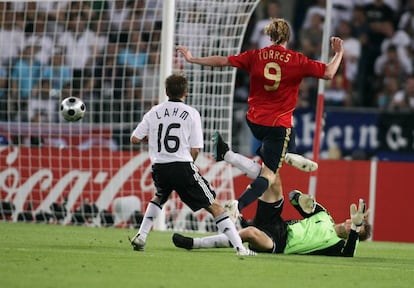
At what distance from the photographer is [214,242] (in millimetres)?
10734

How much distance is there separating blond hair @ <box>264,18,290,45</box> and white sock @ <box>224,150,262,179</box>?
3.79 ft

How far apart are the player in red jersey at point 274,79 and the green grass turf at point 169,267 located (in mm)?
1064

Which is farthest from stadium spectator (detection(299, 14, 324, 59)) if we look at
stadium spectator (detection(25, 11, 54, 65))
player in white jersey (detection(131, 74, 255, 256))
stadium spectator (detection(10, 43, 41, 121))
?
player in white jersey (detection(131, 74, 255, 256))

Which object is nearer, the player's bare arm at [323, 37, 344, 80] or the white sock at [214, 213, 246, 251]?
the white sock at [214, 213, 246, 251]

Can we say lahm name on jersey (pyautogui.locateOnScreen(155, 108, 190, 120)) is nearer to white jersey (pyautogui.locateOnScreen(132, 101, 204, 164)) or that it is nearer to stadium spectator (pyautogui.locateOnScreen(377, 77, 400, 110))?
white jersey (pyautogui.locateOnScreen(132, 101, 204, 164))

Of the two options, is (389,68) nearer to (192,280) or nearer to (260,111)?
(260,111)

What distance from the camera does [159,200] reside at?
35.5ft

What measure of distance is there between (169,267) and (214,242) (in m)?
1.86

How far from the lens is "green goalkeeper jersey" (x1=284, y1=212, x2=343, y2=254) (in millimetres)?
11031

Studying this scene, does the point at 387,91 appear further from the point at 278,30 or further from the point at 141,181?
the point at 278,30

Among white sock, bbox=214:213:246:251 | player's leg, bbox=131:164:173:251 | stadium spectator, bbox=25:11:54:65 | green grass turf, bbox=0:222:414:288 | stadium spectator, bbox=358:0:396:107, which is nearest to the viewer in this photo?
green grass turf, bbox=0:222:414:288

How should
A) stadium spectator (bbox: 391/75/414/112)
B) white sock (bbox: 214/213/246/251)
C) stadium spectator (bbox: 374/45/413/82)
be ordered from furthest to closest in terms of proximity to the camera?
stadium spectator (bbox: 374/45/413/82), stadium spectator (bbox: 391/75/414/112), white sock (bbox: 214/213/246/251)

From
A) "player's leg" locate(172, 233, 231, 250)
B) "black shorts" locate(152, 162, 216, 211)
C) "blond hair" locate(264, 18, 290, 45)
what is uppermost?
"blond hair" locate(264, 18, 290, 45)

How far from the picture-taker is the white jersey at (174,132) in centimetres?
1036
